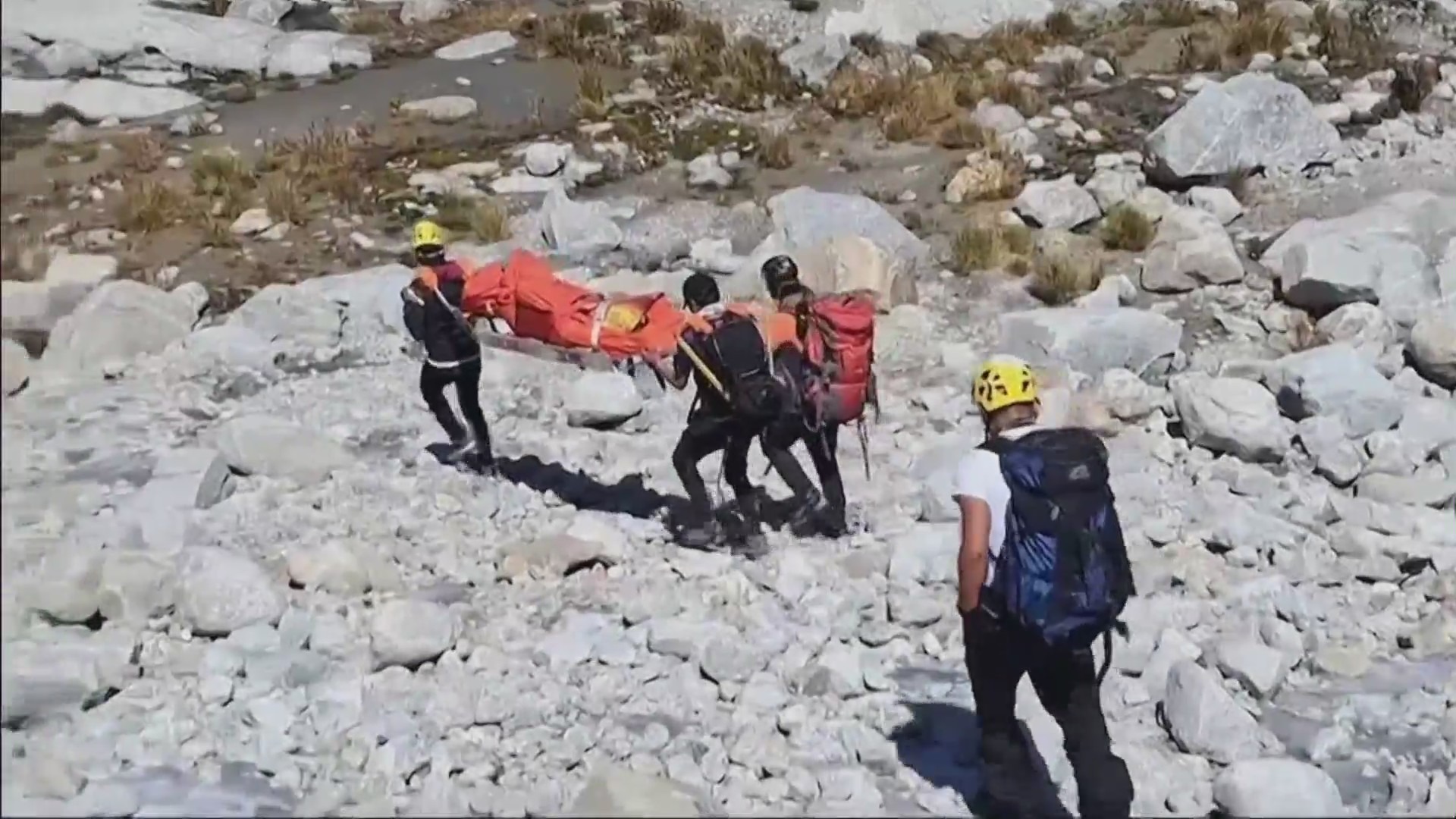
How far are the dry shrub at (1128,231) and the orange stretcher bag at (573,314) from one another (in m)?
6.48

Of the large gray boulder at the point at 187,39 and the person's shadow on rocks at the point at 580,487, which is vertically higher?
the person's shadow on rocks at the point at 580,487

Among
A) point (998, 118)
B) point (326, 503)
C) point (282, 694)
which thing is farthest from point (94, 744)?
point (998, 118)

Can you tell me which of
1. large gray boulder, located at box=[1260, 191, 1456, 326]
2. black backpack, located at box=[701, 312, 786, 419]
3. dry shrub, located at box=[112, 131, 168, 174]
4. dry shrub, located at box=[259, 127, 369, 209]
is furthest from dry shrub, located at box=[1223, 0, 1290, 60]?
black backpack, located at box=[701, 312, 786, 419]

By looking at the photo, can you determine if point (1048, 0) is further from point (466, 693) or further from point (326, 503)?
point (466, 693)

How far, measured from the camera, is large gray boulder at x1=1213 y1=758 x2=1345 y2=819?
6.32 metres

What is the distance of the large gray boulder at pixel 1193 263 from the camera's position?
13422 millimetres

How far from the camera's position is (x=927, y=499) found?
9.52 metres

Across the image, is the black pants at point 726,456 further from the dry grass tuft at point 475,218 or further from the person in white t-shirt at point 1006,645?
the dry grass tuft at point 475,218

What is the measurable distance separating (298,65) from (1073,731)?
54.0 ft

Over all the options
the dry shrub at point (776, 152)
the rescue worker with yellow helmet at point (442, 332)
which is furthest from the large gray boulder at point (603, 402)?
the dry shrub at point (776, 152)

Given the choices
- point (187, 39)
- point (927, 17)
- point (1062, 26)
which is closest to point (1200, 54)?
point (1062, 26)

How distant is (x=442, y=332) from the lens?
9477 millimetres

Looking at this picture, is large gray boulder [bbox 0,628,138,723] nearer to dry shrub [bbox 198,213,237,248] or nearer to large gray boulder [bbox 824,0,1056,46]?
dry shrub [bbox 198,213,237,248]

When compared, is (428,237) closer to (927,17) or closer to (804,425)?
(804,425)
